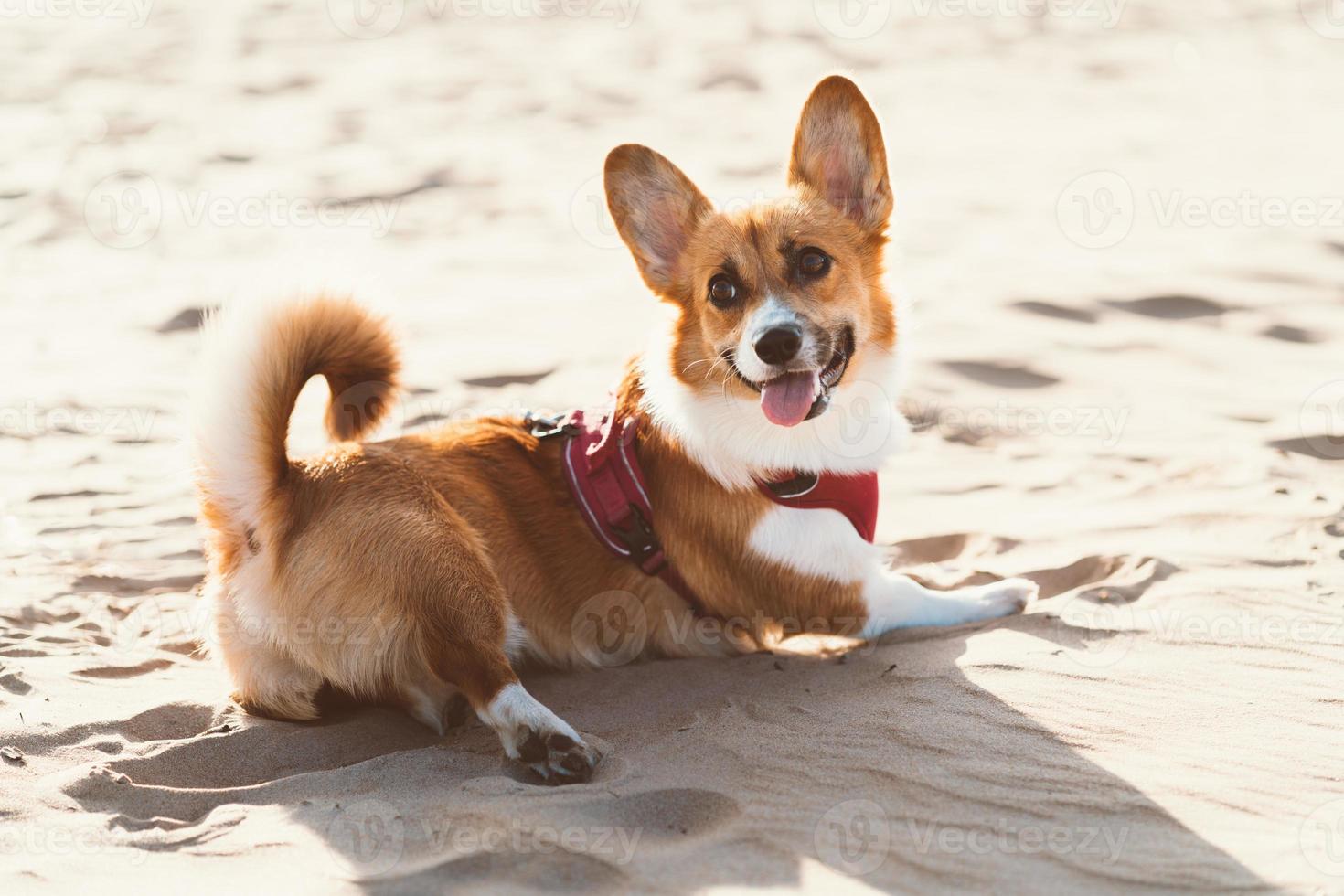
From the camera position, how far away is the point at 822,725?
3125 mm

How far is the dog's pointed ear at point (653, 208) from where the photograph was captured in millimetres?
3668

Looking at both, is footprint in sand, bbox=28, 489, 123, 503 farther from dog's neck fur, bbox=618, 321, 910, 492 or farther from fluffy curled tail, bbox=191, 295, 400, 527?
dog's neck fur, bbox=618, 321, 910, 492

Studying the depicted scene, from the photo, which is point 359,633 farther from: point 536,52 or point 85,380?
point 536,52

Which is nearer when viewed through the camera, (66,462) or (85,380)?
(66,462)

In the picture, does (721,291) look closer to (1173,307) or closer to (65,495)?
(65,495)

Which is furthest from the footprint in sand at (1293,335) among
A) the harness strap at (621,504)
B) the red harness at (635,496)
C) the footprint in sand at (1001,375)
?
the harness strap at (621,504)

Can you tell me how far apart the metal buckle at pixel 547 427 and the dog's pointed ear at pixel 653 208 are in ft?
1.65

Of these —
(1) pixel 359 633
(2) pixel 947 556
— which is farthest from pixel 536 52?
(1) pixel 359 633

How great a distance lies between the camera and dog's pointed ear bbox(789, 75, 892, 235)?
3.56 metres

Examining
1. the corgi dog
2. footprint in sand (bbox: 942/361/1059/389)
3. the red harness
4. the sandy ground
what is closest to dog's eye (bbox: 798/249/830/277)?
the corgi dog

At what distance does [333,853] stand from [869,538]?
178cm

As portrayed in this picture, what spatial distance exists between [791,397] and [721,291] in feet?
1.30

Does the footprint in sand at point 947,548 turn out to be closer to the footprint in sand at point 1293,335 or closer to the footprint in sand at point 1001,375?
the footprint in sand at point 1001,375

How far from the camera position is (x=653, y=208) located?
12.3ft
